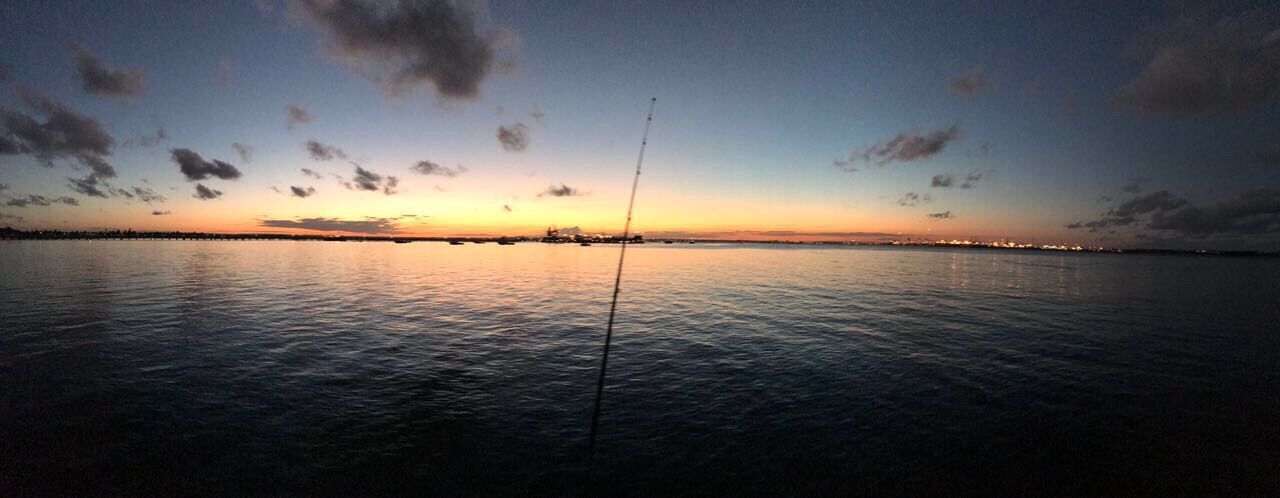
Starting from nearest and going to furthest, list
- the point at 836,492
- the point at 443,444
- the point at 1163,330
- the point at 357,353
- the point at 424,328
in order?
the point at 836,492
the point at 443,444
the point at 357,353
the point at 424,328
the point at 1163,330

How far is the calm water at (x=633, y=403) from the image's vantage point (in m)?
11.6

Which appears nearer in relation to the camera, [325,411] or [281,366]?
[325,411]

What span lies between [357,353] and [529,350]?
7.07 meters

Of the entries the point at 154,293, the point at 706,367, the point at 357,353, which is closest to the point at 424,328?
the point at 357,353

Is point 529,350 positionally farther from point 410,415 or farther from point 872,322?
point 872,322

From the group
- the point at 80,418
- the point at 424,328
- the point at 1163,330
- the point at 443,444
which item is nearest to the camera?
the point at 443,444

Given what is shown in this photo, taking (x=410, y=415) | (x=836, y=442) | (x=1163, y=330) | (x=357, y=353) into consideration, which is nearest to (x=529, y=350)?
(x=357, y=353)

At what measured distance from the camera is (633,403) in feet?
53.3

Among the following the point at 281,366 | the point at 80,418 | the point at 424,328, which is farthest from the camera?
the point at 424,328

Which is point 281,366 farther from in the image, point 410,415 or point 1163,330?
point 1163,330

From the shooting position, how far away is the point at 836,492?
11055 millimetres

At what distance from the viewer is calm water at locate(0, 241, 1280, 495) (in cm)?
1157

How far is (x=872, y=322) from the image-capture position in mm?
32219

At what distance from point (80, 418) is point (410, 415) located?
8.74 meters
